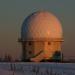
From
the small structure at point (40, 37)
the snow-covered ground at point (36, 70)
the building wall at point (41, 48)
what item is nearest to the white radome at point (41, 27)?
the small structure at point (40, 37)

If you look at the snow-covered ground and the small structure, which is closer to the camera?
the snow-covered ground

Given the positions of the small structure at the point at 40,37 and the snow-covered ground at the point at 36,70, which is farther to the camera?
the small structure at the point at 40,37

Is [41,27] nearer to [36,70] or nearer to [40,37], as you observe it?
[40,37]

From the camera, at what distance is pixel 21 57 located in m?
51.6

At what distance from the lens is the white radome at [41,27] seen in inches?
1913

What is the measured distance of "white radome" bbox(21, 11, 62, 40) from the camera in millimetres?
48594

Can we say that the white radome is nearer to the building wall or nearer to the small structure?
the small structure

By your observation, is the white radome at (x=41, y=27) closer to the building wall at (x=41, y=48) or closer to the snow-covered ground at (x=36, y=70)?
the building wall at (x=41, y=48)

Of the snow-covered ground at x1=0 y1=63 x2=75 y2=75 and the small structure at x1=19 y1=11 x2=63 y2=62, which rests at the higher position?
the small structure at x1=19 y1=11 x2=63 y2=62

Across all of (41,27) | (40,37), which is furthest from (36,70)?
(41,27)

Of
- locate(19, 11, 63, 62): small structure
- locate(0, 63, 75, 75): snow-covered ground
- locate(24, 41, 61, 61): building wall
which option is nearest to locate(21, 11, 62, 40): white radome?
locate(19, 11, 63, 62): small structure

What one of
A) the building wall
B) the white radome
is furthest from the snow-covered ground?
the white radome

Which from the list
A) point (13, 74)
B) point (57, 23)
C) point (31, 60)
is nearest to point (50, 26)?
point (57, 23)

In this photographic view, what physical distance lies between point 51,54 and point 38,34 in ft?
9.78
